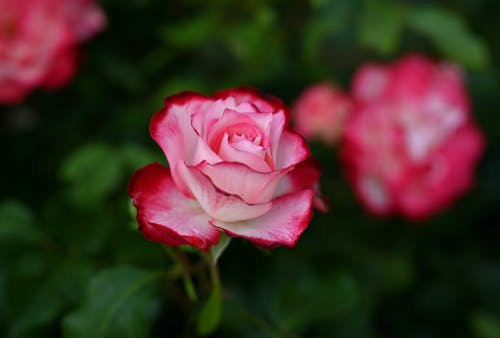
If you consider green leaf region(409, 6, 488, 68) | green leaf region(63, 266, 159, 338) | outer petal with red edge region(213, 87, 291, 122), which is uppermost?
outer petal with red edge region(213, 87, 291, 122)

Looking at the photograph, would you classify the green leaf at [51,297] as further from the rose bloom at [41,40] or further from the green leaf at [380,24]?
the green leaf at [380,24]

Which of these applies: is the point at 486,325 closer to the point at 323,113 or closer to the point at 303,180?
the point at 323,113

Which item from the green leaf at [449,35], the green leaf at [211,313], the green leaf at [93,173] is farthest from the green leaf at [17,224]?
the green leaf at [449,35]

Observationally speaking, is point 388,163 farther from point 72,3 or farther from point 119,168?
point 72,3

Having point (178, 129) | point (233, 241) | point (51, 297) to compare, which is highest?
point (178, 129)

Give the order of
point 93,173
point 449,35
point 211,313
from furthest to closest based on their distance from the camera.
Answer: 1. point 449,35
2. point 93,173
3. point 211,313

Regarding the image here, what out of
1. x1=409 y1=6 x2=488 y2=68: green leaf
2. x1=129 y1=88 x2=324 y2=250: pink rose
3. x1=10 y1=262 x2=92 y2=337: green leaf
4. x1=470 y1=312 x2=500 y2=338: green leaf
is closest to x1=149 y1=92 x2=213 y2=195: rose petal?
x1=129 y1=88 x2=324 y2=250: pink rose

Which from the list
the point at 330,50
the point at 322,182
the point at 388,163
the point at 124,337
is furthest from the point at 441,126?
the point at 124,337

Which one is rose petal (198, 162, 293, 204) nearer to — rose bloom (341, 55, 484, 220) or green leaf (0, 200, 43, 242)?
green leaf (0, 200, 43, 242)

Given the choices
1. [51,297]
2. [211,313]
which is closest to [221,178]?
[211,313]
